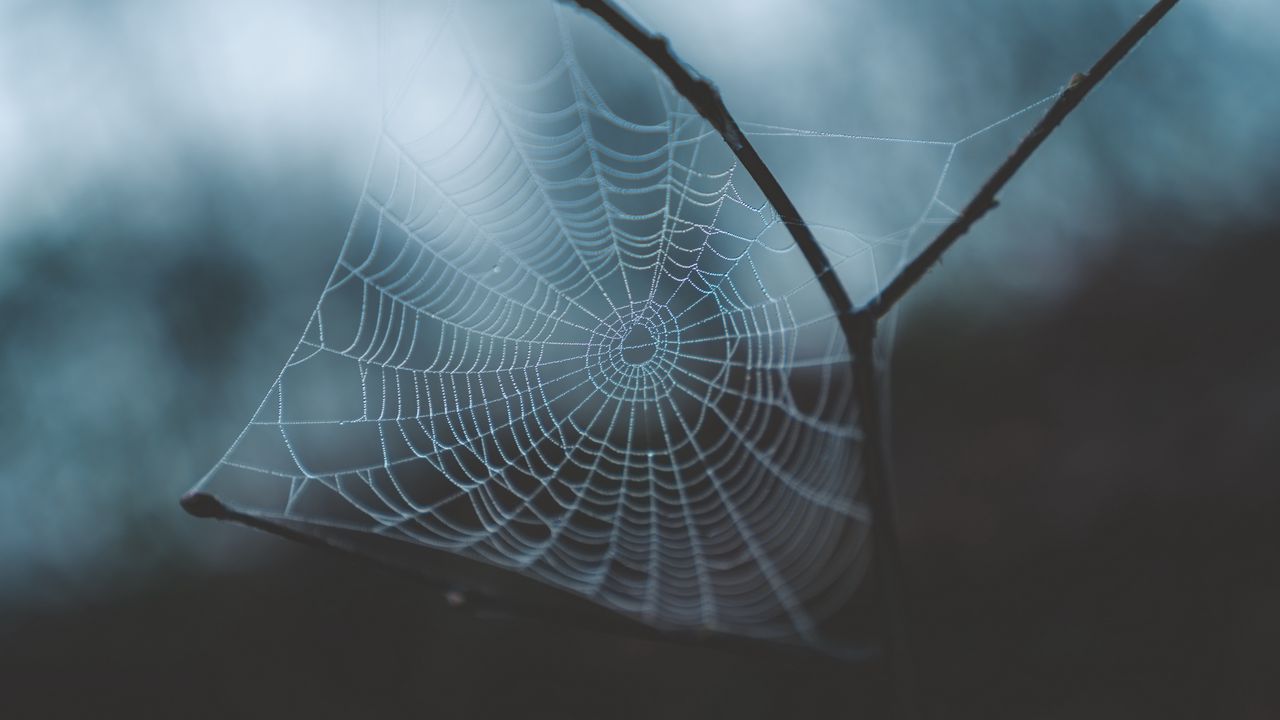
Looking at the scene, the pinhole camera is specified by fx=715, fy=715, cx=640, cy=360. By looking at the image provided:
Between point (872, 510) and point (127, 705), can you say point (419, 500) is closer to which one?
point (127, 705)

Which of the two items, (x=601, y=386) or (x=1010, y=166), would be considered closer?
(x=1010, y=166)

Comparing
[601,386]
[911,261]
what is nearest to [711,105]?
[911,261]

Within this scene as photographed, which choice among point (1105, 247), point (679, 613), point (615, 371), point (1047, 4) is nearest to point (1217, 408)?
point (1105, 247)

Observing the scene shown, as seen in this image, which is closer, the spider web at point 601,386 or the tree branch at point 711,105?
the tree branch at point 711,105

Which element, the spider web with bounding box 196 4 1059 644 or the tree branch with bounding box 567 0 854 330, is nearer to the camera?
the tree branch with bounding box 567 0 854 330

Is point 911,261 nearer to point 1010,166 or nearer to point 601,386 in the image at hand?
point 1010,166
